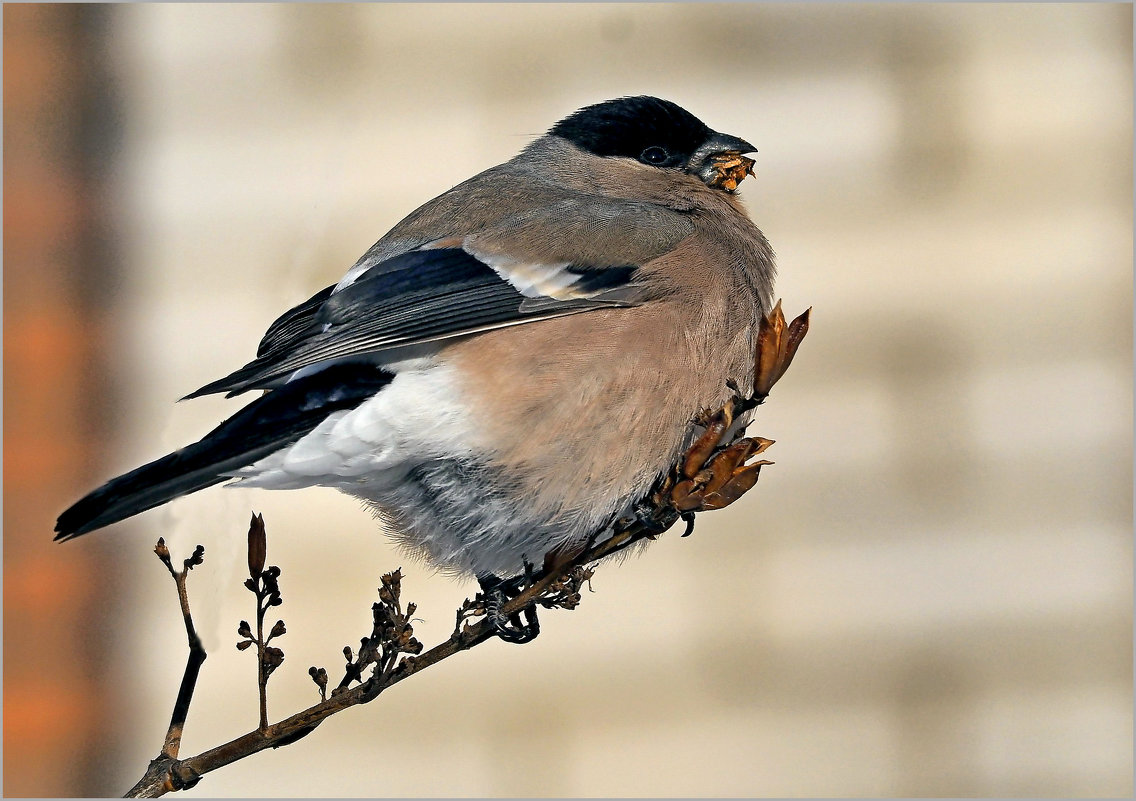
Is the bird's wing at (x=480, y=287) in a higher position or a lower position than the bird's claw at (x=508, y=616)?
higher

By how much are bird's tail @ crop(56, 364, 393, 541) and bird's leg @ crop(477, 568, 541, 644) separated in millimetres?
422

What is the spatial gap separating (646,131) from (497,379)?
907mm

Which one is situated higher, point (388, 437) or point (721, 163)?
point (721, 163)

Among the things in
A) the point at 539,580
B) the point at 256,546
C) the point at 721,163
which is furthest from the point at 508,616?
the point at 721,163

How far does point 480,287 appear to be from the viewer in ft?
6.76

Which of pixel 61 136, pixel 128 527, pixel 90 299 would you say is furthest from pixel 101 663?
pixel 61 136

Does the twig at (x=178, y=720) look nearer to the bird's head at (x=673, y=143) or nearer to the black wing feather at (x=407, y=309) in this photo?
the black wing feather at (x=407, y=309)

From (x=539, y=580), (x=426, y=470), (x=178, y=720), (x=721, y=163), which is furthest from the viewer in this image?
Result: (x=721, y=163)

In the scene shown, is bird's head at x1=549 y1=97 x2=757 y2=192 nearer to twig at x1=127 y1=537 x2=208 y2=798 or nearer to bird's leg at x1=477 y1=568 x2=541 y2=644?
bird's leg at x1=477 y1=568 x2=541 y2=644

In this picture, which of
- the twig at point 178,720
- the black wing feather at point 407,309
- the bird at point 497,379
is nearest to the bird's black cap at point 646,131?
the bird at point 497,379

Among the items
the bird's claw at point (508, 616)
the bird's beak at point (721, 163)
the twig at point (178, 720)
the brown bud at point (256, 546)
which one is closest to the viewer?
the twig at point (178, 720)

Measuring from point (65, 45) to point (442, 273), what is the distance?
9.23ft

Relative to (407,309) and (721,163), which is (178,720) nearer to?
(407,309)

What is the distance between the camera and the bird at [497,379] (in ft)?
6.25
